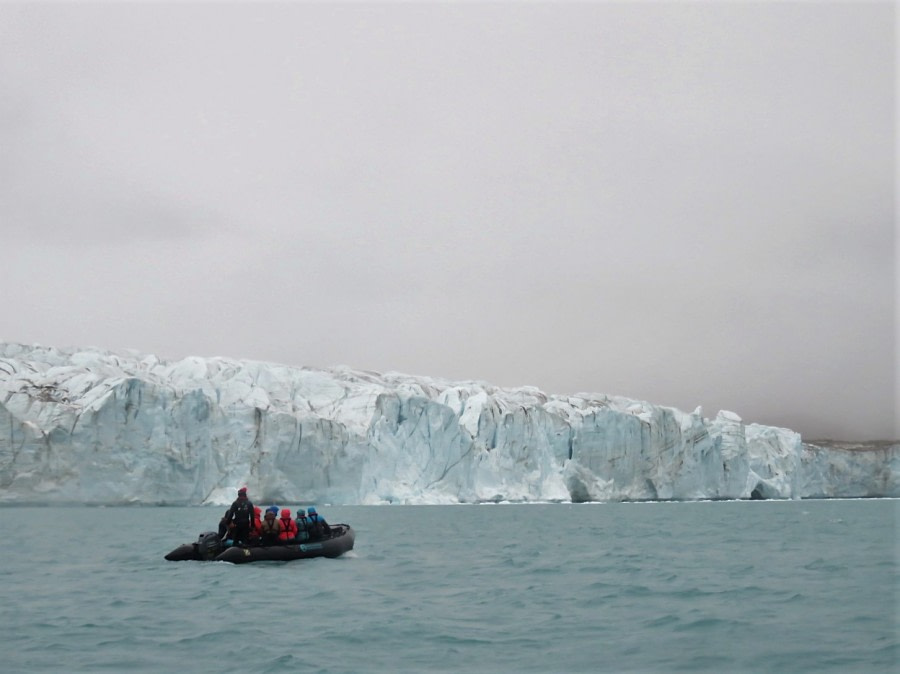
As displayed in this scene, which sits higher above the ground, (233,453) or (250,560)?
(233,453)

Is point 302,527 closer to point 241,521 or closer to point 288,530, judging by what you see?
point 288,530

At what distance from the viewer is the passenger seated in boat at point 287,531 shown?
1871cm

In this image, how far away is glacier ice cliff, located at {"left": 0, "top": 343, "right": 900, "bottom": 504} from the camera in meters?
43.1

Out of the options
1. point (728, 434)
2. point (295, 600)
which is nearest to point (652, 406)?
point (728, 434)

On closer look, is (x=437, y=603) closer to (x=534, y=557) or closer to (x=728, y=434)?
(x=534, y=557)

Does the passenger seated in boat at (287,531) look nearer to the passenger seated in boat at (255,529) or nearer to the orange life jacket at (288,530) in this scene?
the orange life jacket at (288,530)

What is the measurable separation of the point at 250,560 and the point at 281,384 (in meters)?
37.1

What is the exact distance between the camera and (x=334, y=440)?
48.7 m

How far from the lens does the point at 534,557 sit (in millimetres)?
19469

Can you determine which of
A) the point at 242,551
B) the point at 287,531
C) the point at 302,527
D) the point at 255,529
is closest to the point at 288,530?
the point at 287,531

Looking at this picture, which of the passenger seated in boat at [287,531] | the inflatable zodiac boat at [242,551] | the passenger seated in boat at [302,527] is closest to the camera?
the inflatable zodiac boat at [242,551]

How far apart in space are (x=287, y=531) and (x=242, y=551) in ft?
4.18

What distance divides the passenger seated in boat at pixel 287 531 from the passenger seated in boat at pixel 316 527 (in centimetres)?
47

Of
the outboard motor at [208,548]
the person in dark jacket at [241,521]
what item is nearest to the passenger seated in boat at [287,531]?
the person in dark jacket at [241,521]
